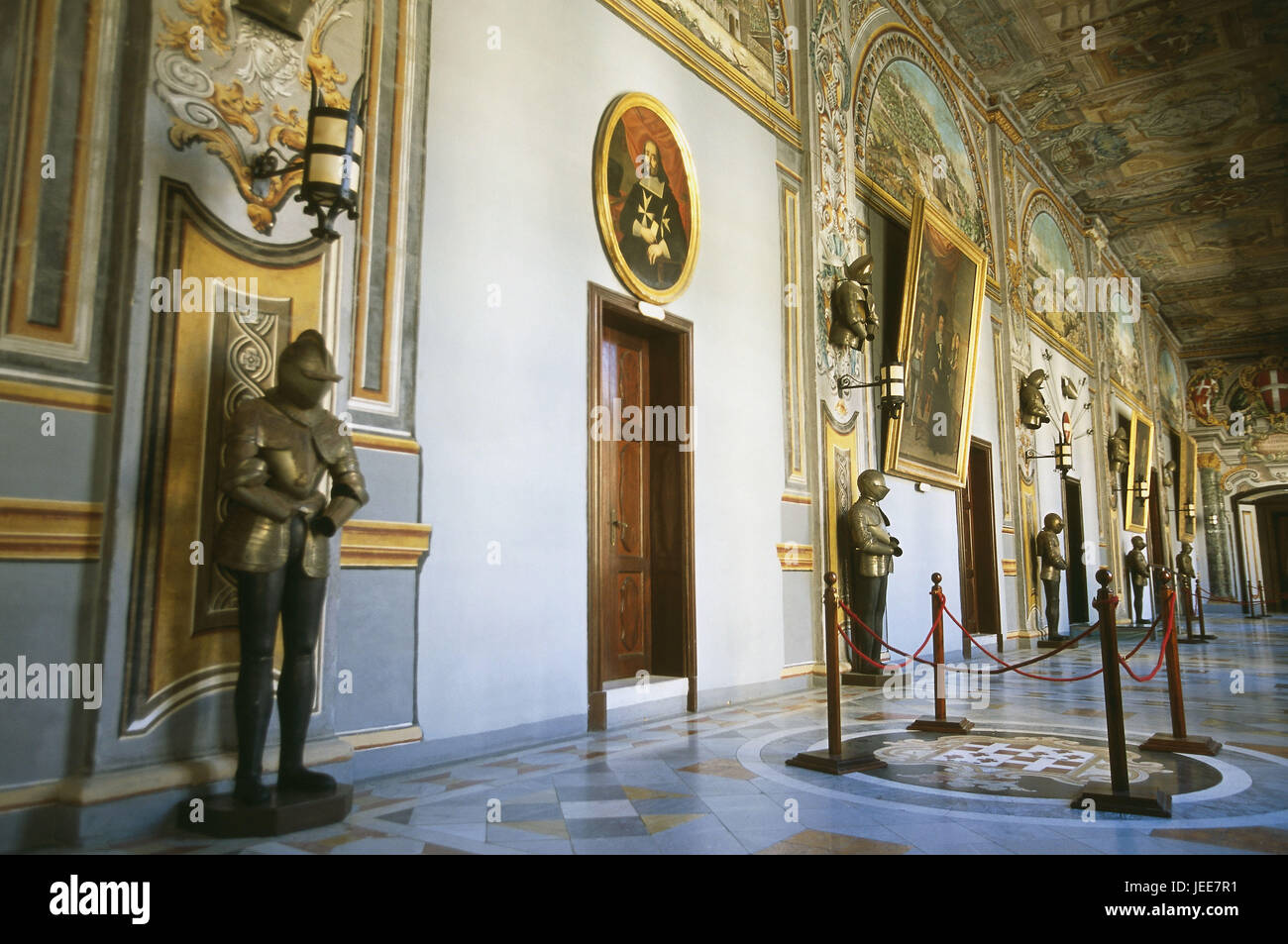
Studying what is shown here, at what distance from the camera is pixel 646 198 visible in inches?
257

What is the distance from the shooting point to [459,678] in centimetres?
470

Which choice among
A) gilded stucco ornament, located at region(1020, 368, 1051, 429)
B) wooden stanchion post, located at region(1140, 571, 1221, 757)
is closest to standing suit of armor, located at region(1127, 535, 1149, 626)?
gilded stucco ornament, located at region(1020, 368, 1051, 429)

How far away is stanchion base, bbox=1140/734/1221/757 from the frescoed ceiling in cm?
996

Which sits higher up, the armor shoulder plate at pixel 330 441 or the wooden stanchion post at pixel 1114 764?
the armor shoulder plate at pixel 330 441

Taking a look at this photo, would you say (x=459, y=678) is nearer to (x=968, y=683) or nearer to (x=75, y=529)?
(x=75, y=529)

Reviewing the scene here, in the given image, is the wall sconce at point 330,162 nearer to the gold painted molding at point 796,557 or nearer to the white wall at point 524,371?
the white wall at point 524,371

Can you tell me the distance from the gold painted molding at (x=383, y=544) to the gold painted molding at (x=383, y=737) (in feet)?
2.68

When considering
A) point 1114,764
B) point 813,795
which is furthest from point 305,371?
point 1114,764

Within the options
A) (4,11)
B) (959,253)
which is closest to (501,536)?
(4,11)

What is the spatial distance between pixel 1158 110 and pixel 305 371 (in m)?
15.5

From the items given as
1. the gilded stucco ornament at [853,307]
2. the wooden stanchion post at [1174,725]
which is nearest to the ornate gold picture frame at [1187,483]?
the gilded stucco ornament at [853,307]

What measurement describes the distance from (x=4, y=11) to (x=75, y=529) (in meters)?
1.99

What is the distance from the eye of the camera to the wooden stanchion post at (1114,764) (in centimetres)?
362
